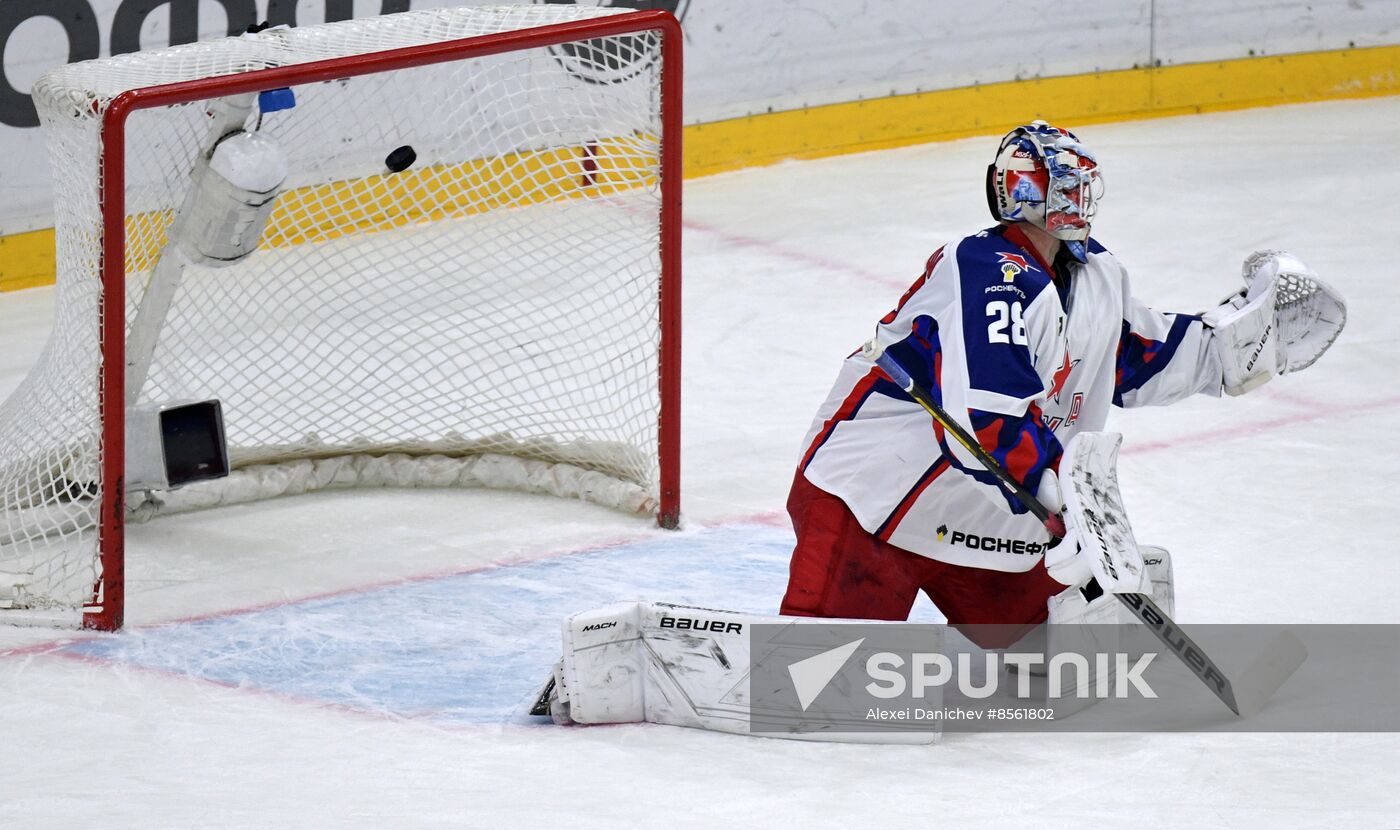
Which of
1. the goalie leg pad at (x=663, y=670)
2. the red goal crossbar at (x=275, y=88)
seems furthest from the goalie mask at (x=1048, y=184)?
the red goal crossbar at (x=275, y=88)

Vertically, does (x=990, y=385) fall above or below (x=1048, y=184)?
below

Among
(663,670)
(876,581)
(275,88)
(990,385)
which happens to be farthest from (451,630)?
(990,385)

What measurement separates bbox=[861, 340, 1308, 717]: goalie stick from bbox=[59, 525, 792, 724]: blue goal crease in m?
0.74

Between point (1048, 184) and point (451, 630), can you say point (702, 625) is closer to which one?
point (451, 630)

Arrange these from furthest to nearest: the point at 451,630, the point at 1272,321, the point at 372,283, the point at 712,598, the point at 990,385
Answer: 1. the point at 372,283
2. the point at 712,598
3. the point at 451,630
4. the point at 1272,321
5. the point at 990,385

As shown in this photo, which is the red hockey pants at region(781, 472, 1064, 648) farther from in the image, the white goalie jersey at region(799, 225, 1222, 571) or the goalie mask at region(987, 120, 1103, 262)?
the goalie mask at region(987, 120, 1103, 262)

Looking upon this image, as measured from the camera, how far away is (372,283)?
4879mm

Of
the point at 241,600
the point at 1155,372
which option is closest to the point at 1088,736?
the point at 1155,372

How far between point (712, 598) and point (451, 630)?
1.55 feet

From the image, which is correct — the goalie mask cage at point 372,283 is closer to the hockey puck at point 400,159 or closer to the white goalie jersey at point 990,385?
the hockey puck at point 400,159

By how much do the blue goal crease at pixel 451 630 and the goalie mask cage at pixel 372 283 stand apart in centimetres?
18

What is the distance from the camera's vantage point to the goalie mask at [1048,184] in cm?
308

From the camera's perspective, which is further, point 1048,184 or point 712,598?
point 712,598

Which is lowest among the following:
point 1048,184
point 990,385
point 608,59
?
point 990,385
